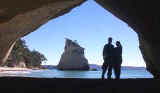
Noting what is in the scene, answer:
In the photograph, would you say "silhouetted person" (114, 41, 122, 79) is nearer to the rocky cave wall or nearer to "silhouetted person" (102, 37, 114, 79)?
"silhouetted person" (102, 37, 114, 79)

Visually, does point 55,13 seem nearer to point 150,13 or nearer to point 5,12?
point 5,12

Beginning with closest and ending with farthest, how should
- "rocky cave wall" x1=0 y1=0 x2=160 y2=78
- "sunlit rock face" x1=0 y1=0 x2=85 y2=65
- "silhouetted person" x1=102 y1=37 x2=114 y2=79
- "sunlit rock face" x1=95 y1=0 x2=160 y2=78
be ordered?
"silhouetted person" x1=102 y1=37 x2=114 y2=79, "sunlit rock face" x1=95 y1=0 x2=160 y2=78, "rocky cave wall" x1=0 y1=0 x2=160 y2=78, "sunlit rock face" x1=0 y1=0 x2=85 y2=65

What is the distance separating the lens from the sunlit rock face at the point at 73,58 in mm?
89500

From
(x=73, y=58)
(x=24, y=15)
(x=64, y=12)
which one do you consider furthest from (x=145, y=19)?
(x=73, y=58)

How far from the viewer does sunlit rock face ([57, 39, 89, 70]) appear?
89500 millimetres

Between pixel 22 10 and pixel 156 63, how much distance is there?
8169 mm

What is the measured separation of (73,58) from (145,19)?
77.2m

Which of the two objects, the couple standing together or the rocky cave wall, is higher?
the rocky cave wall

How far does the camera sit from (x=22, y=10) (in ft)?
45.9

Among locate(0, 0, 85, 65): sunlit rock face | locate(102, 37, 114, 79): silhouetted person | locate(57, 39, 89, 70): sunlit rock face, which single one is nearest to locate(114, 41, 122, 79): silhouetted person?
locate(102, 37, 114, 79): silhouetted person

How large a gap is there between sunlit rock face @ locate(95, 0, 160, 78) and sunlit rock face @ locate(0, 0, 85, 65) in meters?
2.65

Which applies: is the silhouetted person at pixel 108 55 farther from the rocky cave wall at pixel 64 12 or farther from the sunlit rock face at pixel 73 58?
the sunlit rock face at pixel 73 58

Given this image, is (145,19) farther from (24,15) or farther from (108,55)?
(24,15)

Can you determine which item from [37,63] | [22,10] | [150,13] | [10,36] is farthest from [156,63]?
[37,63]
